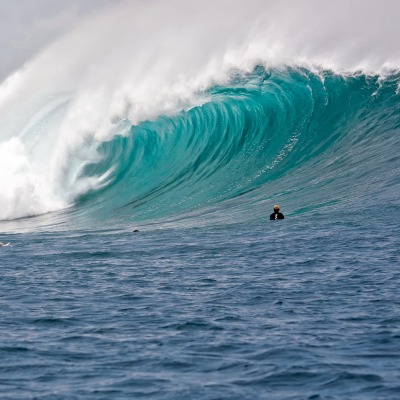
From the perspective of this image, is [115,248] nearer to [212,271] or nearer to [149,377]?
[212,271]

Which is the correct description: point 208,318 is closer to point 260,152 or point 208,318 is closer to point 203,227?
point 203,227

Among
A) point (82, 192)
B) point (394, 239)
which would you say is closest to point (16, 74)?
point (82, 192)

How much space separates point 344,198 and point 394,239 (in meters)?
6.31

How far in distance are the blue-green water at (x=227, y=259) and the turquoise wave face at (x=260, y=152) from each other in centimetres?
8

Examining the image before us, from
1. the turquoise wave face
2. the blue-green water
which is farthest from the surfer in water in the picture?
the turquoise wave face

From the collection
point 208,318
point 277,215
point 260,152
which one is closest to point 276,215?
point 277,215

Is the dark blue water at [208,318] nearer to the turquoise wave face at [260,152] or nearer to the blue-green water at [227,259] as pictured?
the blue-green water at [227,259]

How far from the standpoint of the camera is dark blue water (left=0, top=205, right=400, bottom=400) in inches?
311

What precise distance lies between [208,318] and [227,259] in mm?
4848

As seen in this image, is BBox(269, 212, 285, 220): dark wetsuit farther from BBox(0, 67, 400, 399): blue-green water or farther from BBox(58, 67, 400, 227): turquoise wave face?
BBox(58, 67, 400, 227): turquoise wave face

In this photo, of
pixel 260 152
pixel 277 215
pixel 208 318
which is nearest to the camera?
pixel 208 318

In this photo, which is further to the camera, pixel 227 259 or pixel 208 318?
pixel 227 259

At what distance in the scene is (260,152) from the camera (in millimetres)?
28594

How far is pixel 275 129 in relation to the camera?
30203mm
